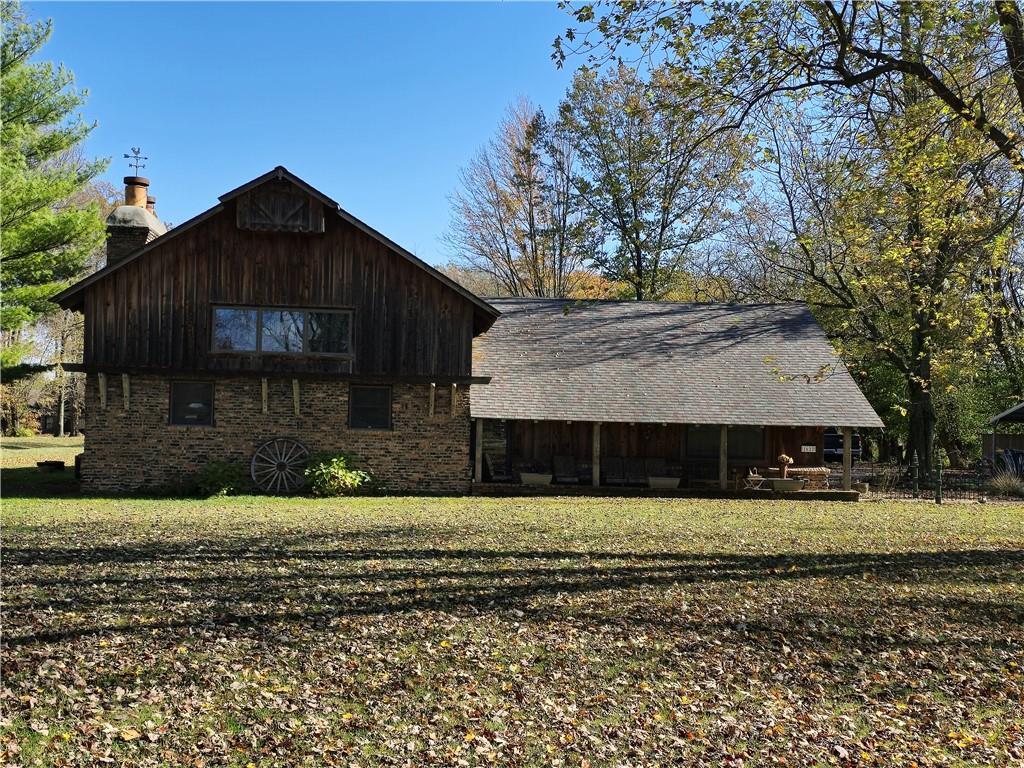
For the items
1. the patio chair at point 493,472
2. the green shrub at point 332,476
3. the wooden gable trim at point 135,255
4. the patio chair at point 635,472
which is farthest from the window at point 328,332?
the patio chair at point 635,472

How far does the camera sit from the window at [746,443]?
76.6 ft

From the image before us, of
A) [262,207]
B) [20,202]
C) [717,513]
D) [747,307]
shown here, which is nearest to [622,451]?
[717,513]

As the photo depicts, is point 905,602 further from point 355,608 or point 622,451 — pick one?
point 622,451

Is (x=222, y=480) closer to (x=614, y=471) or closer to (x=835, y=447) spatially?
(x=614, y=471)

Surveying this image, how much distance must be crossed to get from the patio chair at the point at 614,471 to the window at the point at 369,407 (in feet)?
19.0

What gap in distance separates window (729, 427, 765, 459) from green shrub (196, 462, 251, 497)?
482 inches

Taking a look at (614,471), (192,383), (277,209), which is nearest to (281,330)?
(192,383)

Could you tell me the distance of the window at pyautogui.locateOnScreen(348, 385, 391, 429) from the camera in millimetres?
20641

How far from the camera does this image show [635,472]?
2272cm

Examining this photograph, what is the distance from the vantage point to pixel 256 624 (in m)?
8.00

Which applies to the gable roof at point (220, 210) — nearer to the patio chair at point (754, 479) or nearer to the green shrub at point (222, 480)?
the green shrub at point (222, 480)

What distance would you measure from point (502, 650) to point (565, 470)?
14990mm

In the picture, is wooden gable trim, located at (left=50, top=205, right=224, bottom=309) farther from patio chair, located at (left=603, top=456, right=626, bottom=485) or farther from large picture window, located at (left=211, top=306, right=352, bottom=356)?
patio chair, located at (left=603, top=456, right=626, bottom=485)

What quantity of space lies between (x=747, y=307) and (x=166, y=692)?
24394 mm
